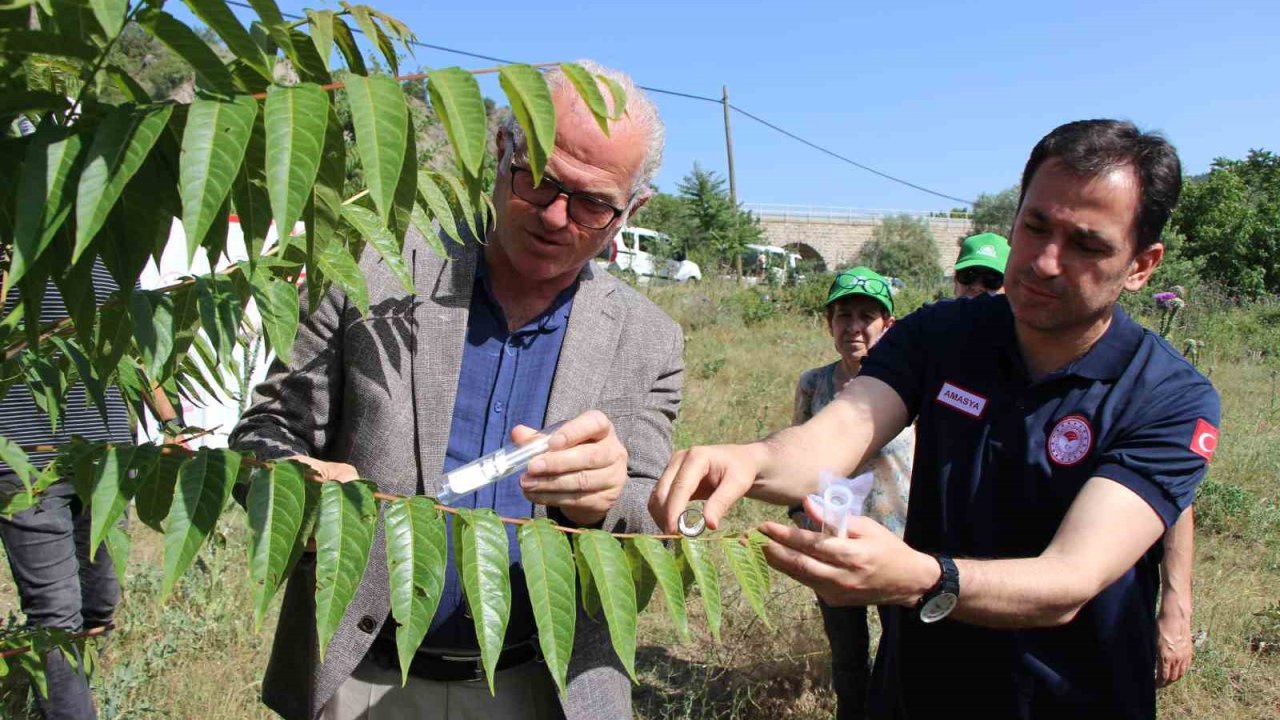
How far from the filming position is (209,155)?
0.88 metres

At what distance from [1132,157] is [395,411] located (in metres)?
1.61

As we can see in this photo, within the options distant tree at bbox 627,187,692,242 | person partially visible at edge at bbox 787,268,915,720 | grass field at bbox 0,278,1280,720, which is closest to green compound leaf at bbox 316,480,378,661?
grass field at bbox 0,278,1280,720

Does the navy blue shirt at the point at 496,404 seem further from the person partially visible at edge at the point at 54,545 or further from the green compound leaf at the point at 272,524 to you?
the person partially visible at edge at the point at 54,545

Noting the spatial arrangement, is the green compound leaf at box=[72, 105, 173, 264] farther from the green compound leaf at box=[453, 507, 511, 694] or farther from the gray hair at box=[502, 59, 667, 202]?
the gray hair at box=[502, 59, 667, 202]

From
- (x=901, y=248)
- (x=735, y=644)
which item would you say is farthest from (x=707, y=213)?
(x=735, y=644)

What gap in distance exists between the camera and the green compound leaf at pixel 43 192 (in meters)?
0.83

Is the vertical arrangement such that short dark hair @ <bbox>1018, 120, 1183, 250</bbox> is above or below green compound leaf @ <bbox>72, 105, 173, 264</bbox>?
above

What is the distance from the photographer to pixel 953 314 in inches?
89.4

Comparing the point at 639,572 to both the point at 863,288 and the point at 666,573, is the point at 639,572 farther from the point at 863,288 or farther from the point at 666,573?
the point at 863,288

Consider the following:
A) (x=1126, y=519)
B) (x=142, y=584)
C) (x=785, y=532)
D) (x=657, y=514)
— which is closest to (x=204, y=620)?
(x=142, y=584)

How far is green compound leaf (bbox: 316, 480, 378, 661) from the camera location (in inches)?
44.3

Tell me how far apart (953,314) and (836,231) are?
50843 mm

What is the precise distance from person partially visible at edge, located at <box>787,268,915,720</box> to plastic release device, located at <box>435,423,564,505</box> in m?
2.15

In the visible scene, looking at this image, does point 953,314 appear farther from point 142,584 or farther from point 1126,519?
point 142,584
